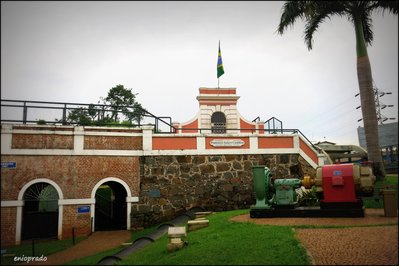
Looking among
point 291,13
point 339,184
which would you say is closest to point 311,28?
point 291,13

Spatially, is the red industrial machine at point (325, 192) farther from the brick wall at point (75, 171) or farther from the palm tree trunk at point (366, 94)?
the brick wall at point (75, 171)

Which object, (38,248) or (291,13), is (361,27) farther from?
(38,248)

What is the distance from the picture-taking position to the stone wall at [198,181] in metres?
13.1

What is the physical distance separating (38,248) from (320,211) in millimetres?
8736

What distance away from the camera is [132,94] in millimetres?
28688

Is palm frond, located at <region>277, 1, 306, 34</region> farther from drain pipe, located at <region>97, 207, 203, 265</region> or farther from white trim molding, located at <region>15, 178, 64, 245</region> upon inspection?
white trim molding, located at <region>15, 178, 64, 245</region>

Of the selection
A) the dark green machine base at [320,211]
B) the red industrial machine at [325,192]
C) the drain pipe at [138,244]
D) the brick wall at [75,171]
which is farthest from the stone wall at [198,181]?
the dark green machine base at [320,211]

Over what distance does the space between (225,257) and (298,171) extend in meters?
10.2

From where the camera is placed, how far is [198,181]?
45.1 feet

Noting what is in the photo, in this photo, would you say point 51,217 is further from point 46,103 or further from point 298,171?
point 298,171

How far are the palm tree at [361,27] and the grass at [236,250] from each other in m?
2.18

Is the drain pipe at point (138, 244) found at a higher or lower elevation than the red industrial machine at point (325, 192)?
lower

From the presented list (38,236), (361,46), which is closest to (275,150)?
(361,46)

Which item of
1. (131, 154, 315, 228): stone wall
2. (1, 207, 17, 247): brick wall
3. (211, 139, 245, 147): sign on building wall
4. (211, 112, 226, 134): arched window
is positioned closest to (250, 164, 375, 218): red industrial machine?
(131, 154, 315, 228): stone wall
